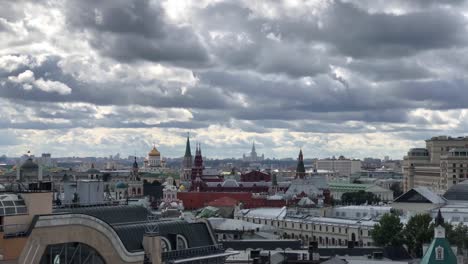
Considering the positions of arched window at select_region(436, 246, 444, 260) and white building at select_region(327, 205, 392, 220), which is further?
white building at select_region(327, 205, 392, 220)

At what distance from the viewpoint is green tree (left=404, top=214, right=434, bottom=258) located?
107 metres

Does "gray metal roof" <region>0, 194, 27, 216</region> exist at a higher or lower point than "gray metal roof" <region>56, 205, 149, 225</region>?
higher

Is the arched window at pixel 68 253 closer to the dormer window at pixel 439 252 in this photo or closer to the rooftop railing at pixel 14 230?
the rooftop railing at pixel 14 230

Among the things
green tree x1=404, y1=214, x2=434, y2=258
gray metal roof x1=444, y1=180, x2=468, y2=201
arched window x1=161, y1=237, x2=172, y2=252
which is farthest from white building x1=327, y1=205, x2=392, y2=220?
arched window x1=161, y1=237, x2=172, y2=252

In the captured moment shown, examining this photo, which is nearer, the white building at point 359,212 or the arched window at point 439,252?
the arched window at point 439,252

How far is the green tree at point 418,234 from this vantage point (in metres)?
107

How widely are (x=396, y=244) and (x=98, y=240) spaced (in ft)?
226

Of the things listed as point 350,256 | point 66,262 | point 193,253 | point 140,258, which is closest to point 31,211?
point 66,262

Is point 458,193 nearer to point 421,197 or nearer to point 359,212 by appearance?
point 421,197

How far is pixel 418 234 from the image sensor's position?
108250 mm

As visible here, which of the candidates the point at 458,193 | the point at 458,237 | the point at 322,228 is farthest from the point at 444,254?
the point at 458,193

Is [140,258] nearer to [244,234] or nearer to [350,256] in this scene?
[350,256]

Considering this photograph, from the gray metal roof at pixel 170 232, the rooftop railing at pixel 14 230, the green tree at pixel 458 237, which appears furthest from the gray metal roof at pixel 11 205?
the green tree at pixel 458 237

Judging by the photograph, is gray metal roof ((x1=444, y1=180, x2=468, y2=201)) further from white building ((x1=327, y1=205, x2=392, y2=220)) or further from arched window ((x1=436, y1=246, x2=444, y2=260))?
arched window ((x1=436, y1=246, x2=444, y2=260))
